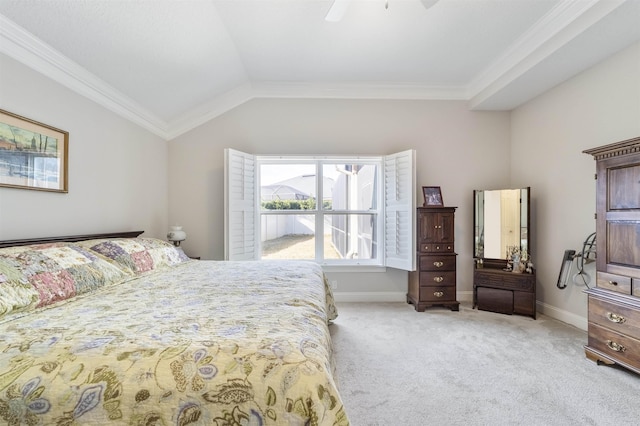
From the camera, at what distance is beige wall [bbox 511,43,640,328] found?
2.68m

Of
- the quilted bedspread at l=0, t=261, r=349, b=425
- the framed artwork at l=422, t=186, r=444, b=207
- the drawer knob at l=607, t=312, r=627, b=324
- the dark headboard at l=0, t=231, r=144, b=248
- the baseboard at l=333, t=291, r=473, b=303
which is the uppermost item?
the framed artwork at l=422, t=186, r=444, b=207

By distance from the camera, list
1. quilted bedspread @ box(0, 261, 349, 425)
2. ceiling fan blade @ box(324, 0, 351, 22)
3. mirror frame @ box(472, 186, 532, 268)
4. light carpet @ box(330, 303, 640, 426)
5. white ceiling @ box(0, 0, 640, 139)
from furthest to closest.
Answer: mirror frame @ box(472, 186, 532, 268) < white ceiling @ box(0, 0, 640, 139) < ceiling fan blade @ box(324, 0, 351, 22) < light carpet @ box(330, 303, 640, 426) < quilted bedspread @ box(0, 261, 349, 425)

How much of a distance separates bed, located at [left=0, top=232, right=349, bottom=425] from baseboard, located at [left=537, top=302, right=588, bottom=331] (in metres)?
3.12

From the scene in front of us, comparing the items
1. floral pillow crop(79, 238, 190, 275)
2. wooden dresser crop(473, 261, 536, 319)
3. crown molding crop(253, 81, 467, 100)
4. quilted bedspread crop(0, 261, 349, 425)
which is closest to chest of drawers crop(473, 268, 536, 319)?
wooden dresser crop(473, 261, 536, 319)

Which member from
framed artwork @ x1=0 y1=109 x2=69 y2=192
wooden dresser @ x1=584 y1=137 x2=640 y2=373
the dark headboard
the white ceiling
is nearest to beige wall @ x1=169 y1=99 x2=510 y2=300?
the white ceiling

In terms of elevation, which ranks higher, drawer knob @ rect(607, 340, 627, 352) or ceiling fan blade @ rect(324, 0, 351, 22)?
ceiling fan blade @ rect(324, 0, 351, 22)

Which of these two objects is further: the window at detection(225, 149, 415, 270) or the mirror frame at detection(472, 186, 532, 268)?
the window at detection(225, 149, 415, 270)

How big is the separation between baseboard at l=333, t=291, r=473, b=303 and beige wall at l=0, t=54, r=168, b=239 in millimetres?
2581

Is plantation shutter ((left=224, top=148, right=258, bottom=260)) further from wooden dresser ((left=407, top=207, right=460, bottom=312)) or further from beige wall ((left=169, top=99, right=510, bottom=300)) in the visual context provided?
wooden dresser ((left=407, top=207, right=460, bottom=312))

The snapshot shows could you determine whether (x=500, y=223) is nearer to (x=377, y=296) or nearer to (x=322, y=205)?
→ (x=377, y=296)

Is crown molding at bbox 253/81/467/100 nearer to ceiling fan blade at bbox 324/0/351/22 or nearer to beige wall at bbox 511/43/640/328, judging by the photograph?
beige wall at bbox 511/43/640/328

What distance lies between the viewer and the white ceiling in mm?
2250

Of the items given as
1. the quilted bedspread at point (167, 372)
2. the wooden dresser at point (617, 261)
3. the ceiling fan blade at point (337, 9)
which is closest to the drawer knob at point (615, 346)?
the wooden dresser at point (617, 261)

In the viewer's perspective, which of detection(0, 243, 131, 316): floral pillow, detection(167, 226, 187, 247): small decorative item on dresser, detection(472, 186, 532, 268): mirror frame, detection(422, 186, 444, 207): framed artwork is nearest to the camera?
detection(0, 243, 131, 316): floral pillow
